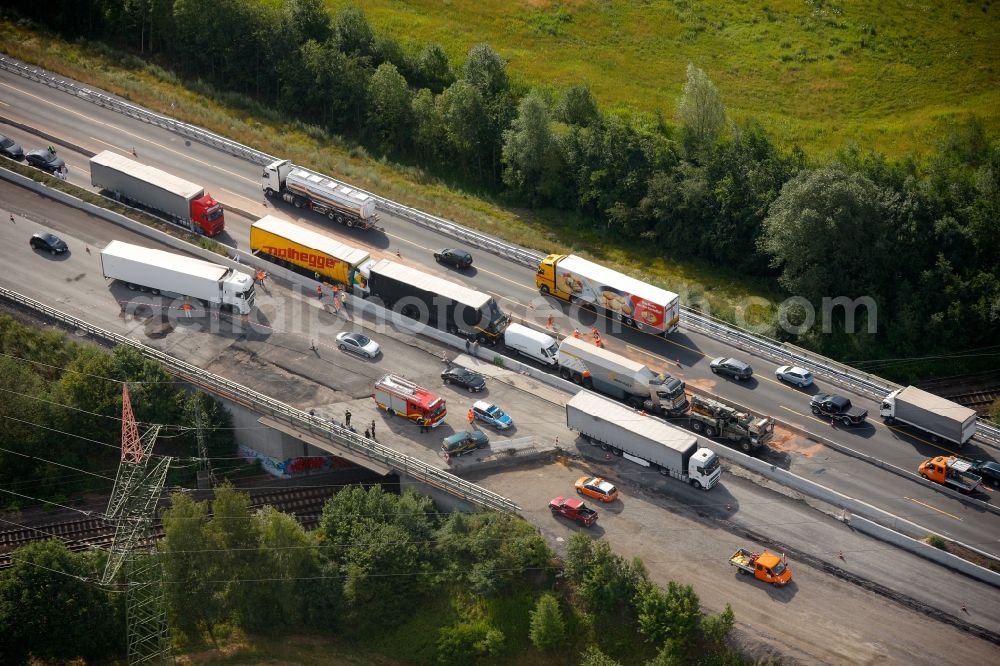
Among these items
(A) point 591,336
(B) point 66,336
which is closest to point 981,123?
(A) point 591,336

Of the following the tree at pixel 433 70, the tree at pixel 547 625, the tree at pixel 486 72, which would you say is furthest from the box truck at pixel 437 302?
the tree at pixel 433 70

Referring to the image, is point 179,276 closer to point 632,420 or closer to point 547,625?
point 632,420

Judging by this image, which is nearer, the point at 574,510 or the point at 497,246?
the point at 574,510

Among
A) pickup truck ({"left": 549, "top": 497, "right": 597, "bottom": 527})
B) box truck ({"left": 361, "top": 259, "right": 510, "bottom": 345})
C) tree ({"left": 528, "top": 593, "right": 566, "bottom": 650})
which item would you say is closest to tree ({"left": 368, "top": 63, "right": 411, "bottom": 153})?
box truck ({"left": 361, "top": 259, "right": 510, "bottom": 345})

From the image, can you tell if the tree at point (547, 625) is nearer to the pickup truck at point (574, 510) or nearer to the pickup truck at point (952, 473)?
the pickup truck at point (574, 510)

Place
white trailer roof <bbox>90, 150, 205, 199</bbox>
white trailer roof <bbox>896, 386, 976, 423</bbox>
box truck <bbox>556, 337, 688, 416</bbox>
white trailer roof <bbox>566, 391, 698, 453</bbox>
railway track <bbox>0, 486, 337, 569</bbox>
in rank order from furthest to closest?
white trailer roof <bbox>90, 150, 205, 199</bbox> → box truck <bbox>556, 337, 688, 416</bbox> → white trailer roof <bbox>896, 386, 976, 423</bbox> → white trailer roof <bbox>566, 391, 698, 453</bbox> → railway track <bbox>0, 486, 337, 569</bbox>

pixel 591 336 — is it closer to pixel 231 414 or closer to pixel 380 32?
pixel 231 414

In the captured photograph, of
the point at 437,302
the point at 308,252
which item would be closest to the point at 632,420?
the point at 437,302

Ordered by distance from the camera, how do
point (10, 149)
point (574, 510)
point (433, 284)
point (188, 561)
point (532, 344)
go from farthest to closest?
point (10, 149)
point (433, 284)
point (532, 344)
point (574, 510)
point (188, 561)

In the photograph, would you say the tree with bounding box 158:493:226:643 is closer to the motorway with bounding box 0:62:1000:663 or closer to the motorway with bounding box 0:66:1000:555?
the motorway with bounding box 0:62:1000:663
